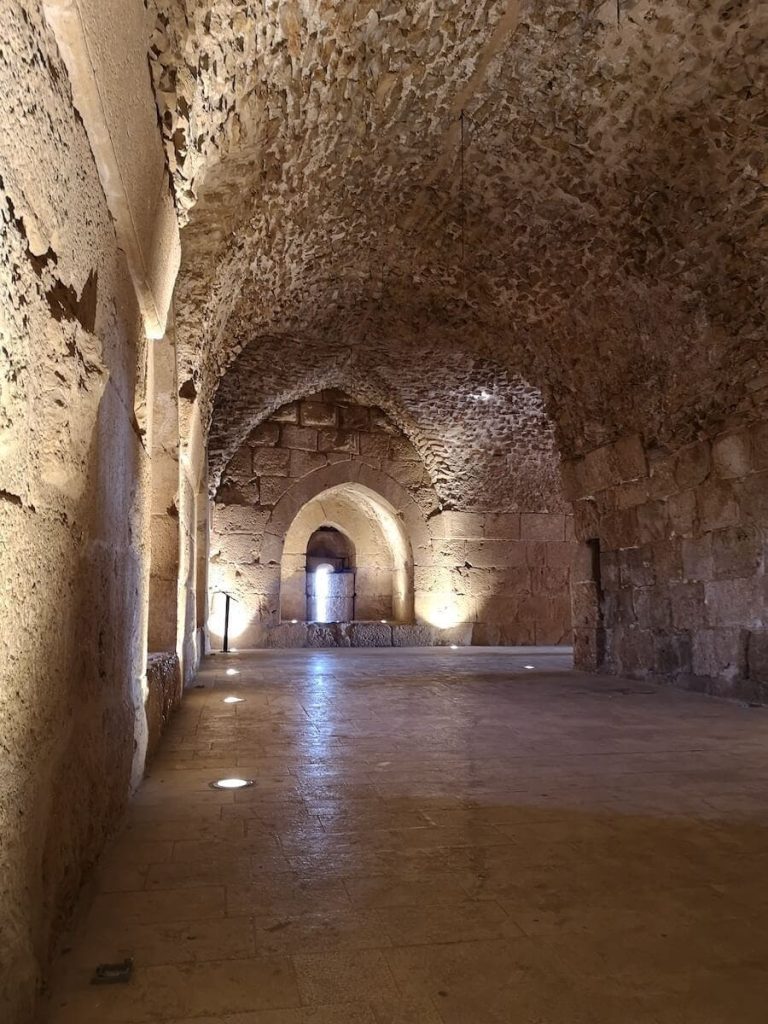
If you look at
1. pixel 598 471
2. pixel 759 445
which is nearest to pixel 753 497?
pixel 759 445

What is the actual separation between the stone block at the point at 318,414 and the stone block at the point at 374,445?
491mm

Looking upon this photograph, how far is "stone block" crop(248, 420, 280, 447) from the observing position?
1105 cm

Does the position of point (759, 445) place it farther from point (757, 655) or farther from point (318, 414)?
point (318, 414)

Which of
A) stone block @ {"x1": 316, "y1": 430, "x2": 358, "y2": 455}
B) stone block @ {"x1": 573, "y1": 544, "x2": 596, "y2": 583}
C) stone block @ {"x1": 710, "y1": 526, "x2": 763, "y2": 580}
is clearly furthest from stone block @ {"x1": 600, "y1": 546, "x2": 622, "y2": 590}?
stone block @ {"x1": 316, "y1": 430, "x2": 358, "y2": 455}

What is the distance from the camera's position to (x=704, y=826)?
2.43 metres

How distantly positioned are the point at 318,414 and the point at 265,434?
33.3 inches

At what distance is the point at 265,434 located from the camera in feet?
36.5

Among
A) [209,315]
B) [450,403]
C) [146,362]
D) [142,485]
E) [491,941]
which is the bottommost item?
[491,941]

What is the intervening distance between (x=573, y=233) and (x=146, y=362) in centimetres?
394

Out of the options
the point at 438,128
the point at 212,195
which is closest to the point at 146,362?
the point at 212,195

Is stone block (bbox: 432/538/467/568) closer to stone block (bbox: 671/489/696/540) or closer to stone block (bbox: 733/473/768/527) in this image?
stone block (bbox: 671/489/696/540)

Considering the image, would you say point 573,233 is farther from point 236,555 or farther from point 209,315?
point 236,555

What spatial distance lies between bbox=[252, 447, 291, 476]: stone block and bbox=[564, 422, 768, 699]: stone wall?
484 cm

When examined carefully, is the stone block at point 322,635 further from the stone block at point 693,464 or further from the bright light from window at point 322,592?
the stone block at point 693,464
